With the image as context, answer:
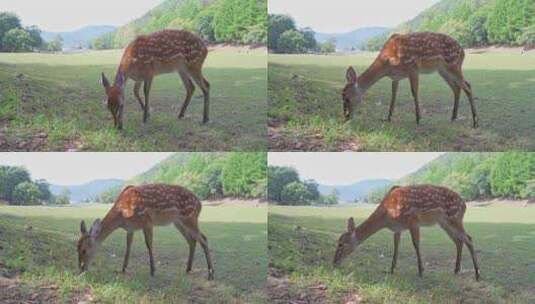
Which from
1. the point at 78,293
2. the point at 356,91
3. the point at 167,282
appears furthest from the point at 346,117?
the point at 78,293

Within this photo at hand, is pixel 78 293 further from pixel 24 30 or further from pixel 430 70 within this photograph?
pixel 430 70

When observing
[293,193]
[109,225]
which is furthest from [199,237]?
[293,193]

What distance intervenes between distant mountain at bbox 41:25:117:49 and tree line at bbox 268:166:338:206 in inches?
70.1

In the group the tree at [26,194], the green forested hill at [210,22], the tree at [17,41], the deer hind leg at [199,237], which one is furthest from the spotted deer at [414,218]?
the tree at [17,41]

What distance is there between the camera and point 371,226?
7855mm

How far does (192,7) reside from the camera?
8.20 meters

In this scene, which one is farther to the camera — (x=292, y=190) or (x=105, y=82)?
(x=292, y=190)

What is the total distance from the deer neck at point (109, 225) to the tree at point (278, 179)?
1243mm

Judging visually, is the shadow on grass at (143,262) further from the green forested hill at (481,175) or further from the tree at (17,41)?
the tree at (17,41)

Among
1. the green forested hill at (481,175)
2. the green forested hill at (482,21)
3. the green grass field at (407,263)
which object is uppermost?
the green forested hill at (482,21)

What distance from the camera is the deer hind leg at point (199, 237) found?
7816 mm

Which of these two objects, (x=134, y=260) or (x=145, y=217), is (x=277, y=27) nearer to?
(x=145, y=217)

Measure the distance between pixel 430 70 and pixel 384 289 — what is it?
175 cm

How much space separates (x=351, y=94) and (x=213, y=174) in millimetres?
1274
